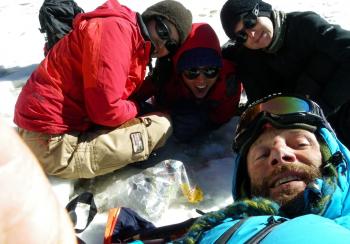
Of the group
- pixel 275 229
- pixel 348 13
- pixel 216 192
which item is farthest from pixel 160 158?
pixel 348 13

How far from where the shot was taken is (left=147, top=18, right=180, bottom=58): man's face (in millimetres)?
3336

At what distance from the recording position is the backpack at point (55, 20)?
4.17m

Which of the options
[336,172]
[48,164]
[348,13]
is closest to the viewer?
[336,172]

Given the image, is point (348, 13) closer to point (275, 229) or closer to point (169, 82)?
point (169, 82)

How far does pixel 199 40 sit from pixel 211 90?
16.5 inches

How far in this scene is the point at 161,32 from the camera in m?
3.34

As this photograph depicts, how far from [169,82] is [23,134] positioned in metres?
1.29

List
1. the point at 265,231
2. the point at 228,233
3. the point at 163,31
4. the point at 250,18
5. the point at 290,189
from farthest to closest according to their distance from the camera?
the point at 163,31, the point at 250,18, the point at 290,189, the point at 228,233, the point at 265,231

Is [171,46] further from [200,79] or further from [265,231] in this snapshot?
[265,231]

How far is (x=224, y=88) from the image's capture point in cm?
358

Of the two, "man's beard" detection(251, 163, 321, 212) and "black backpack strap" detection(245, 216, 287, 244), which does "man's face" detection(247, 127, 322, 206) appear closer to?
"man's beard" detection(251, 163, 321, 212)

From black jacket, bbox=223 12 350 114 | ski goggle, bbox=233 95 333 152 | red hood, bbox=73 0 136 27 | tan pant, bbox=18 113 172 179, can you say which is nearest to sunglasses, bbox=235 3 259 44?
black jacket, bbox=223 12 350 114

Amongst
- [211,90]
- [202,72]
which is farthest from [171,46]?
[211,90]

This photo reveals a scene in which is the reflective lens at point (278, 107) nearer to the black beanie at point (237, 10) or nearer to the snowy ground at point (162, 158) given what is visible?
the snowy ground at point (162, 158)
